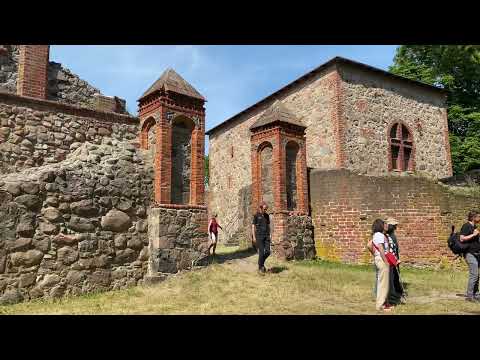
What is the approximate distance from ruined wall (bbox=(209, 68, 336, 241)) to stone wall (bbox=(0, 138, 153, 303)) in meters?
→ 5.29

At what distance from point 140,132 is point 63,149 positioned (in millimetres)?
1815

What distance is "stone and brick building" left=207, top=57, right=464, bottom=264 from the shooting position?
12562mm

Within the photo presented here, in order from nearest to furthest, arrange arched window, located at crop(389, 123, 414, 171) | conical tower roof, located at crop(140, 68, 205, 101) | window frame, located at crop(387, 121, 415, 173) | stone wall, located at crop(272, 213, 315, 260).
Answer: conical tower roof, located at crop(140, 68, 205, 101), stone wall, located at crop(272, 213, 315, 260), window frame, located at crop(387, 121, 415, 173), arched window, located at crop(389, 123, 414, 171)

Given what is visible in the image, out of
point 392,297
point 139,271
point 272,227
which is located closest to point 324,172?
point 272,227

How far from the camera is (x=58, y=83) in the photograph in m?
12.2

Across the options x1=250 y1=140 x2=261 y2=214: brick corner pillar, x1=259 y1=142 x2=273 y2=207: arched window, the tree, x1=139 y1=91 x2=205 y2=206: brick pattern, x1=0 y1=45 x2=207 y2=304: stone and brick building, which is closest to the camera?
x1=0 y1=45 x2=207 y2=304: stone and brick building

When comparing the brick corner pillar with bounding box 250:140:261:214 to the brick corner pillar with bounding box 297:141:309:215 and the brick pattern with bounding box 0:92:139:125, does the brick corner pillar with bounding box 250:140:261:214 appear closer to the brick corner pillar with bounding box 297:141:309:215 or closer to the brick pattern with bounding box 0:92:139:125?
the brick corner pillar with bounding box 297:141:309:215

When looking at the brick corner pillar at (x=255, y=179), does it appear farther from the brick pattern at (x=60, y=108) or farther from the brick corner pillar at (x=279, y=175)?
the brick pattern at (x=60, y=108)

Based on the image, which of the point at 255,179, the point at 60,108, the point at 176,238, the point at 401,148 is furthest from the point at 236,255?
the point at 401,148

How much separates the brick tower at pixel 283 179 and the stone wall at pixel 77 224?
4.34 metres

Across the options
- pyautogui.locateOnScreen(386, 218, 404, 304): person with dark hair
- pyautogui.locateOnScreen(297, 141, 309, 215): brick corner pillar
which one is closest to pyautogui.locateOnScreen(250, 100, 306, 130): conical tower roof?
pyautogui.locateOnScreen(297, 141, 309, 215): brick corner pillar

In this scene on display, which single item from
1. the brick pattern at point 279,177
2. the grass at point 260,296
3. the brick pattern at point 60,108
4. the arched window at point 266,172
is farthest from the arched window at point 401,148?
the brick pattern at point 60,108

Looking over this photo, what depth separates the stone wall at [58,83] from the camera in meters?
11.4
